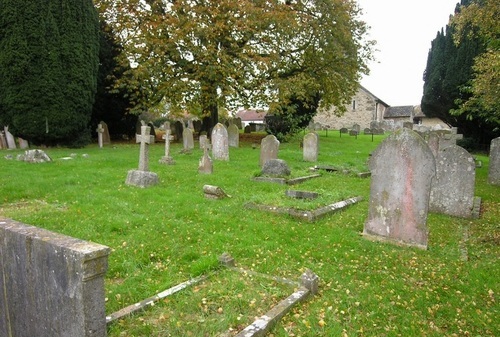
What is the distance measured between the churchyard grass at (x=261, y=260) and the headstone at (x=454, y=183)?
0.37 meters

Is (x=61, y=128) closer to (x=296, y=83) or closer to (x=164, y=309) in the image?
(x=296, y=83)

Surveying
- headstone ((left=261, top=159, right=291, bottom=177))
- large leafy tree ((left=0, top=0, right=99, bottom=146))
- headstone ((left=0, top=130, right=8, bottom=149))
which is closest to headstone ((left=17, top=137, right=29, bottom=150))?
large leafy tree ((left=0, top=0, right=99, bottom=146))

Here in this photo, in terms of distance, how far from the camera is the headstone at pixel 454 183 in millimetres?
7805

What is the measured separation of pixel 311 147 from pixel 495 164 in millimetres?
6450

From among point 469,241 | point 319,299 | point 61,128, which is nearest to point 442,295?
point 319,299

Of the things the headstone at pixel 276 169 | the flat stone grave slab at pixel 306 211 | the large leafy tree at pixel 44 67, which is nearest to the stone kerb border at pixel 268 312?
the flat stone grave slab at pixel 306 211

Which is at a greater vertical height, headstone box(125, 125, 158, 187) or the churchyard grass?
headstone box(125, 125, 158, 187)

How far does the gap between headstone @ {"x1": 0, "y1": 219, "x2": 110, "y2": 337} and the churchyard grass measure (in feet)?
2.81

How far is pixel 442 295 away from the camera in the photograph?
4273 mm

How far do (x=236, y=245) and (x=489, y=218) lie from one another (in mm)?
5638

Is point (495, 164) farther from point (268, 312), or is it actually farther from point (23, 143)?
point (23, 143)

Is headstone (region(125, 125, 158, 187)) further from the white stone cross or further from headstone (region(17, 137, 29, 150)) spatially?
headstone (region(17, 137, 29, 150))

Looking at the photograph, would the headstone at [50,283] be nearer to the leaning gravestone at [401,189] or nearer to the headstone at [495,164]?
the leaning gravestone at [401,189]

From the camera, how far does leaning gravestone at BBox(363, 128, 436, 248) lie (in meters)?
5.89
